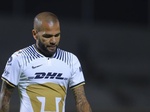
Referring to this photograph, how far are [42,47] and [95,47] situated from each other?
9617mm

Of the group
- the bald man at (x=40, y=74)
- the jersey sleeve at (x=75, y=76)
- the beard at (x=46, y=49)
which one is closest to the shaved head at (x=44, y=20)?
the bald man at (x=40, y=74)

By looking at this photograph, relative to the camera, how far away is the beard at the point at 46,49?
414 centimetres

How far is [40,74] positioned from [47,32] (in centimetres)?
30

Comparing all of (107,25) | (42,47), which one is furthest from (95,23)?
(42,47)

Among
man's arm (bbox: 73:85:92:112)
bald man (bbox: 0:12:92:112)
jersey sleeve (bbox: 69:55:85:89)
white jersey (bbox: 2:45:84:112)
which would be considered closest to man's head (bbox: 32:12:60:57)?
bald man (bbox: 0:12:92:112)

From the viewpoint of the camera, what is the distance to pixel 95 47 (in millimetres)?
13789

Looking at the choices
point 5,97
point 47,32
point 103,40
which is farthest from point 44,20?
point 103,40

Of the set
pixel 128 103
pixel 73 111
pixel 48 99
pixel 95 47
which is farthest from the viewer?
pixel 95 47

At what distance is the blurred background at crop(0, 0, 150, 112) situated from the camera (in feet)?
41.8

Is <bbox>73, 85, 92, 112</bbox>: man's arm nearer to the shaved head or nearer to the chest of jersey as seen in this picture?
the chest of jersey


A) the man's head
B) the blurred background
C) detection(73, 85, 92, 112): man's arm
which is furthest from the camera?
the blurred background

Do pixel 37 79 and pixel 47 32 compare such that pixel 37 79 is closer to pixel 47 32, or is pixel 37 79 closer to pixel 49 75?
pixel 49 75

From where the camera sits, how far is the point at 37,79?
416 centimetres

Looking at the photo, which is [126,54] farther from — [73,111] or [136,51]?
[73,111]
